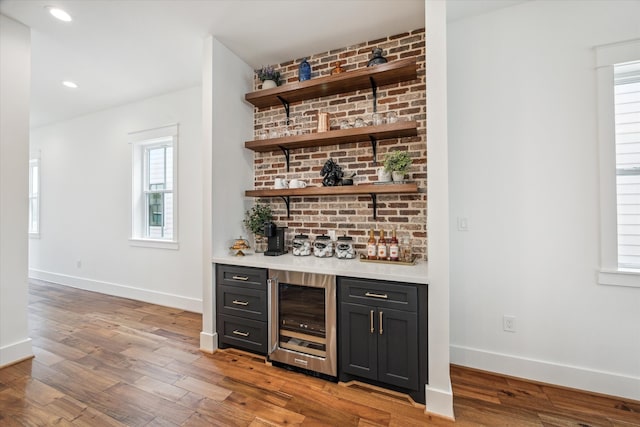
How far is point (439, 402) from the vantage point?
1.76 metres

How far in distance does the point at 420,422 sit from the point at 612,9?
3092 mm

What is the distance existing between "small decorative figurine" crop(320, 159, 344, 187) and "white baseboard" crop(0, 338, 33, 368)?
303cm

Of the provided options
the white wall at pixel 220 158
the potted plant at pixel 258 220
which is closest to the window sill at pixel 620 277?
the potted plant at pixel 258 220

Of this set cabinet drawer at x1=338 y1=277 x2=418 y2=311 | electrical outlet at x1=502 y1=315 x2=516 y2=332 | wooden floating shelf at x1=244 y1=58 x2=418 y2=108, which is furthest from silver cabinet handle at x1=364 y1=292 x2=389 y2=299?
wooden floating shelf at x1=244 y1=58 x2=418 y2=108

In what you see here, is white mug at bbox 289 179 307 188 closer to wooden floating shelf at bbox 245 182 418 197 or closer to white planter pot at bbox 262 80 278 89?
wooden floating shelf at bbox 245 182 418 197

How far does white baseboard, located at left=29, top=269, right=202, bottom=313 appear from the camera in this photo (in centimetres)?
360

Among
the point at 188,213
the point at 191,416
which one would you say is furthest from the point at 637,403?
the point at 188,213

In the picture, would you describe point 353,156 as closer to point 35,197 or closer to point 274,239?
point 274,239

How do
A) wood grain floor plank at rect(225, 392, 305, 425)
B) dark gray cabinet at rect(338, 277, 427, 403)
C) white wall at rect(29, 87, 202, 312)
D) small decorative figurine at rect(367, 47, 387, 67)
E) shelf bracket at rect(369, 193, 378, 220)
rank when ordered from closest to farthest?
wood grain floor plank at rect(225, 392, 305, 425) < dark gray cabinet at rect(338, 277, 427, 403) < small decorative figurine at rect(367, 47, 387, 67) < shelf bracket at rect(369, 193, 378, 220) < white wall at rect(29, 87, 202, 312)

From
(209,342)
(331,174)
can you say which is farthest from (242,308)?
(331,174)

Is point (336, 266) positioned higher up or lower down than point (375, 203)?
lower down

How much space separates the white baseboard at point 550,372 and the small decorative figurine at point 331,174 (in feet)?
5.76

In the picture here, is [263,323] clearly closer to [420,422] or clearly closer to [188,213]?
[420,422]

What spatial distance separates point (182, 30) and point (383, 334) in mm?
3102
